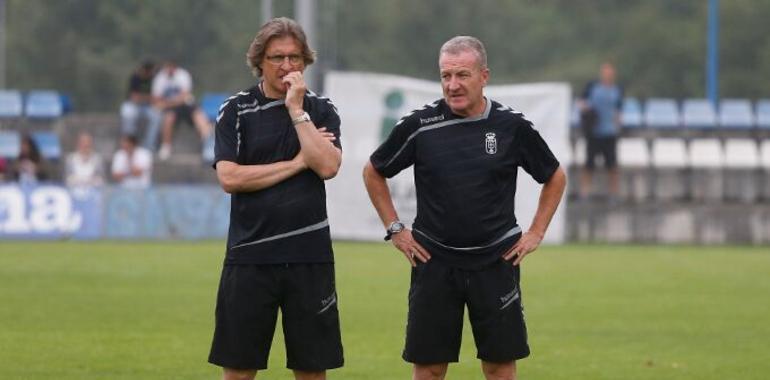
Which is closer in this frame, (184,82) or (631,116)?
(184,82)

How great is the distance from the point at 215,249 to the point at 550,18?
3875cm

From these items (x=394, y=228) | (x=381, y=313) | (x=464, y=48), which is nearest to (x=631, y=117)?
(x=381, y=313)

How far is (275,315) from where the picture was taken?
27.2 ft

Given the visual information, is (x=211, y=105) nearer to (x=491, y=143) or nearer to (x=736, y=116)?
(x=736, y=116)

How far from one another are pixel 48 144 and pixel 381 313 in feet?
53.1

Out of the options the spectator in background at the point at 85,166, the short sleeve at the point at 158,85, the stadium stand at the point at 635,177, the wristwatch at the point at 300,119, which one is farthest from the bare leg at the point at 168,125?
the wristwatch at the point at 300,119

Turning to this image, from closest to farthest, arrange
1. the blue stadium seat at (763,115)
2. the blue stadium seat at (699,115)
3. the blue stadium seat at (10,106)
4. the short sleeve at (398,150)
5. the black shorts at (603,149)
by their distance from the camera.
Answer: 1. the short sleeve at (398,150)
2. the black shorts at (603,149)
3. the blue stadium seat at (10,106)
4. the blue stadium seat at (699,115)
5. the blue stadium seat at (763,115)

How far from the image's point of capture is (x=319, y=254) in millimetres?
8211

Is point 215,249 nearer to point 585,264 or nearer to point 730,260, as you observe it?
point 585,264

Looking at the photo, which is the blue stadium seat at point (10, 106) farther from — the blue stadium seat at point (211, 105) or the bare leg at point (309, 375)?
the bare leg at point (309, 375)

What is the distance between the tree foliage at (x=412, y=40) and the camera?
49938 millimetres

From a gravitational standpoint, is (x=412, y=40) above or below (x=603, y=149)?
above

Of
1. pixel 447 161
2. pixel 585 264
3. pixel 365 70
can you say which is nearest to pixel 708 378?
pixel 447 161

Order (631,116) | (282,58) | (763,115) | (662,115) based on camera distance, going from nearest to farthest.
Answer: (282,58)
(763,115)
(662,115)
(631,116)
